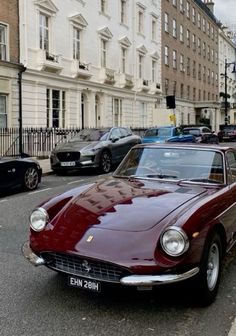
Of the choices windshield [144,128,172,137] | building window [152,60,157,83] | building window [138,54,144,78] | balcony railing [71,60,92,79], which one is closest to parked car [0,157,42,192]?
windshield [144,128,172,137]

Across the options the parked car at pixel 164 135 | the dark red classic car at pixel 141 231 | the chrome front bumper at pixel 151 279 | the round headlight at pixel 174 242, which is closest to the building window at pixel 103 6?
the parked car at pixel 164 135

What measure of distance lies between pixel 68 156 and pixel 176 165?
10487 mm

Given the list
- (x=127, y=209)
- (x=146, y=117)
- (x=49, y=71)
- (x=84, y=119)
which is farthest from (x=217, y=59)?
(x=127, y=209)

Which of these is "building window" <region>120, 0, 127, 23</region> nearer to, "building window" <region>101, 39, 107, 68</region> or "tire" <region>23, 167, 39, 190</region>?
"building window" <region>101, 39, 107, 68</region>

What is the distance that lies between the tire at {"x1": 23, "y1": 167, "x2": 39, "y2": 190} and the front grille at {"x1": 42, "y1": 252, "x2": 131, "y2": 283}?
7.67m

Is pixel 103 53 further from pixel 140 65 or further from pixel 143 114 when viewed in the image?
pixel 143 114

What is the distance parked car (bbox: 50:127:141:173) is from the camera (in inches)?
617

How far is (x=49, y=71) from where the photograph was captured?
1005 inches

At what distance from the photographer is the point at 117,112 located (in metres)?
35.3

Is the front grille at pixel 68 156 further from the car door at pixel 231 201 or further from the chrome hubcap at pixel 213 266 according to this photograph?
the chrome hubcap at pixel 213 266

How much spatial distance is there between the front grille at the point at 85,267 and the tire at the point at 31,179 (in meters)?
7.67

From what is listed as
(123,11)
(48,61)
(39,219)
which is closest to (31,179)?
(39,219)

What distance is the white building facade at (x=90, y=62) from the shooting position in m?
24.4

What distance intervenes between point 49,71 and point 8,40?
363cm
